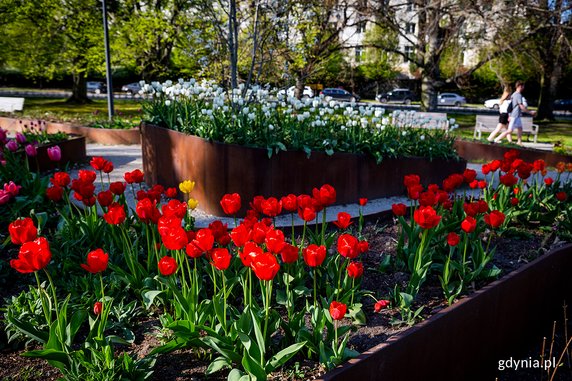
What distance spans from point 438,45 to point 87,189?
17.1 metres

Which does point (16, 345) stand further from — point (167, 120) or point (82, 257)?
point (167, 120)

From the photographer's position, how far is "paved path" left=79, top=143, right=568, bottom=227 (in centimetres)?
641

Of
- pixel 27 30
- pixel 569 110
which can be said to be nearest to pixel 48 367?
pixel 27 30

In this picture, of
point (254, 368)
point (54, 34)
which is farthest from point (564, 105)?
point (254, 368)

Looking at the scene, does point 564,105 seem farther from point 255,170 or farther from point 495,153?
point 255,170

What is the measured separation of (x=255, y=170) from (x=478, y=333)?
3575 millimetres

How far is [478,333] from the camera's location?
11.3 feet

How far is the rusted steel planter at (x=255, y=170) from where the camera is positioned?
6414mm

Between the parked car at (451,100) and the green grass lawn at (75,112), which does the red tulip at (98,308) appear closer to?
the green grass lawn at (75,112)

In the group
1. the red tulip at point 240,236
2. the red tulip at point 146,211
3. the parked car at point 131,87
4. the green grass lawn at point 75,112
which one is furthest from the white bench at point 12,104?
the parked car at point 131,87

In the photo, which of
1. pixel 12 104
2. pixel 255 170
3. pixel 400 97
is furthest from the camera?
pixel 400 97

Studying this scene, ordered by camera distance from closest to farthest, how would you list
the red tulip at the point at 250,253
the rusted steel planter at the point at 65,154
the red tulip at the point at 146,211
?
1. the red tulip at the point at 250,253
2. the red tulip at the point at 146,211
3. the rusted steel planter at the point at 65,154

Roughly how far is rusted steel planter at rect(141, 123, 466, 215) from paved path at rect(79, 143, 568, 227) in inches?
6.0

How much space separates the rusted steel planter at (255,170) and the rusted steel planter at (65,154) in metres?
1.75
